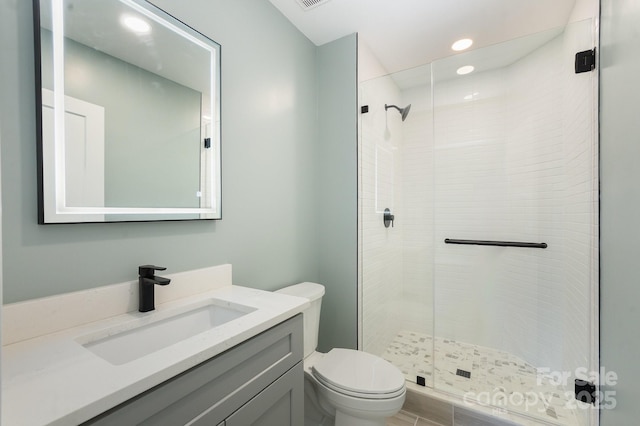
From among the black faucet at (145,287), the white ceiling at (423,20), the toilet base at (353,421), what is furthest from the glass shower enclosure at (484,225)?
Answer: the black faucet at (145,287)

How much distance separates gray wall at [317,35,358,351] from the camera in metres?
2.00

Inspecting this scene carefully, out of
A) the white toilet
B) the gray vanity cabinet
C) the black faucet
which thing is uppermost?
the black faucet

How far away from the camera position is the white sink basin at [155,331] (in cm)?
89

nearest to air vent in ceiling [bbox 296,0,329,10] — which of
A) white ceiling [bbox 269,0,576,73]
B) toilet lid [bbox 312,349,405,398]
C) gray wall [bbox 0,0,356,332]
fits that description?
white ceiling [bbox 269,0,576,73]

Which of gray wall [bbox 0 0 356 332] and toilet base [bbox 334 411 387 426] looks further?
toilet base [bbox 334 411 387 426]

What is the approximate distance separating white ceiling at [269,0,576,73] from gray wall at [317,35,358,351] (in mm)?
170

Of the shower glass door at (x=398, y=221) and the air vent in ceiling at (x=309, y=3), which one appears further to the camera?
the shower glass door at (x=398, y=221)

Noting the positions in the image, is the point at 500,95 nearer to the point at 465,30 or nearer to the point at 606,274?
the point at 465,30

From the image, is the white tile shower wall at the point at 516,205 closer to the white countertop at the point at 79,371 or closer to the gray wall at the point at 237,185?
the gray wall at the point at 237,185

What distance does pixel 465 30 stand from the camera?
1.99m

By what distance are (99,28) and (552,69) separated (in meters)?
2.63

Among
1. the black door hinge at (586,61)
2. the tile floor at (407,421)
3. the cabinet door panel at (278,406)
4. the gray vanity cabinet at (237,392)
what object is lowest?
the tile floor at (407,421)

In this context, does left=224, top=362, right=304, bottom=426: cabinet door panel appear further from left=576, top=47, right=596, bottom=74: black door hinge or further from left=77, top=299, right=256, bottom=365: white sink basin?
left=576, top=47, right=596, bottom=74: black door hinge

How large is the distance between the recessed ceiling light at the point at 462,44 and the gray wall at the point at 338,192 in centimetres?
81
